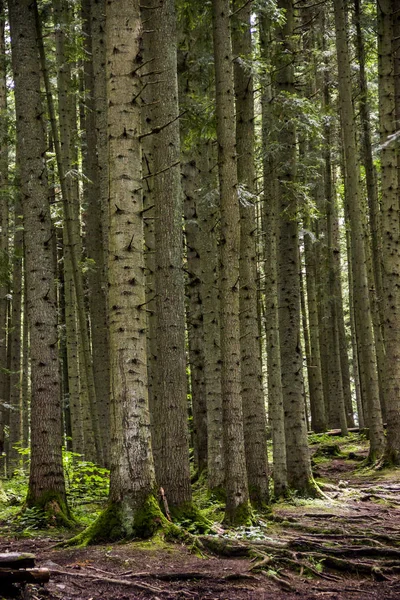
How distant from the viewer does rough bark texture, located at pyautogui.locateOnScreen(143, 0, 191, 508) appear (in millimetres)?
8430

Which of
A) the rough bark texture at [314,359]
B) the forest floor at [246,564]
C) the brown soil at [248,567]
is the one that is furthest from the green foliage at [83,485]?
the rough bark texture at [314,359]

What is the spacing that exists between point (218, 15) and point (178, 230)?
3025 mm

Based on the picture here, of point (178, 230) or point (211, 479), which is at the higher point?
point (178, 230)

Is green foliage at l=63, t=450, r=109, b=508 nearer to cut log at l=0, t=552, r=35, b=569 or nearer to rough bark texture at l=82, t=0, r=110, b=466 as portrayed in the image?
rough bark texture at l=82, t=0, r=110, b=466

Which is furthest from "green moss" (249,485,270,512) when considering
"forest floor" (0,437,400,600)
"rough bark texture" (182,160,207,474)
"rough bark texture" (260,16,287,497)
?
"rough bark texture" (182,160,207,474)

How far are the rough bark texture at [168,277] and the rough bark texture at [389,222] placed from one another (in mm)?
7524

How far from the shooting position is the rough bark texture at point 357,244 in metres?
15.6

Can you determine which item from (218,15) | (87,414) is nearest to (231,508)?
(218,15)

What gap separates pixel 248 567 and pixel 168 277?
3.74 metres

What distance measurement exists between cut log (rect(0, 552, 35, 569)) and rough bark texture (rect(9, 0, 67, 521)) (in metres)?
3.77

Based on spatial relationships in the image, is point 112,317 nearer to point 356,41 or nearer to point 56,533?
point 56,533

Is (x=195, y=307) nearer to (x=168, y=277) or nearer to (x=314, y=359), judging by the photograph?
(x=168, y=277)

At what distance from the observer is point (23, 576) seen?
505 cm

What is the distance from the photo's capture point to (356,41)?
765 inches
